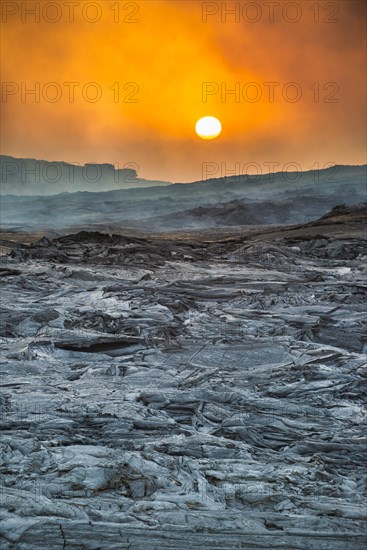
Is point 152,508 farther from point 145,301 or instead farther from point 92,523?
point 145,301

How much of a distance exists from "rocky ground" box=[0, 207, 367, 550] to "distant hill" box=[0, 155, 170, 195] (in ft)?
278

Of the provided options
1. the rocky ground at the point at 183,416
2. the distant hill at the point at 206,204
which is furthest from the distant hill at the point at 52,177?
the rocky ground at the point at 183,416

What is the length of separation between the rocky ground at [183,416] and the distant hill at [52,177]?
84.6 m

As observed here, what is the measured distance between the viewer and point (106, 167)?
104 meters

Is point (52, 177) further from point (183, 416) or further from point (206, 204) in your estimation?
point (183, 416)

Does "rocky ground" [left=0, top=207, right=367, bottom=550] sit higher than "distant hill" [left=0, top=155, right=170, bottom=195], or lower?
lower

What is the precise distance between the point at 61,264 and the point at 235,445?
10.5 meters

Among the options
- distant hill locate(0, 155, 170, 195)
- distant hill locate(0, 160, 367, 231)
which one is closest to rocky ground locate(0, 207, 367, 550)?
distant hill locate(0, 160, 367, 231)

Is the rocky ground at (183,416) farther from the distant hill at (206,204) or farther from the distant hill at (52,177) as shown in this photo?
the distant hill at (52,177)

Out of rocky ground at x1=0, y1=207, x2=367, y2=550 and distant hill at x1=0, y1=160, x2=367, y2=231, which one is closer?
rocky ground at x1=0, y1=207, x2=367, y2=550

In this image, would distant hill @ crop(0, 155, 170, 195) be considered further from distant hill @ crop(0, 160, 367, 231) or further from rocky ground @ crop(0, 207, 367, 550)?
rocky ground @ crop(0, 207, 367, 550)

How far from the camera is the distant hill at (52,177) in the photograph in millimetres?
95812

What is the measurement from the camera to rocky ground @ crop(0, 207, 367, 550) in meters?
3.30

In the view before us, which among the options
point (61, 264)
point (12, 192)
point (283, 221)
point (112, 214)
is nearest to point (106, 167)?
point (12, 192)
